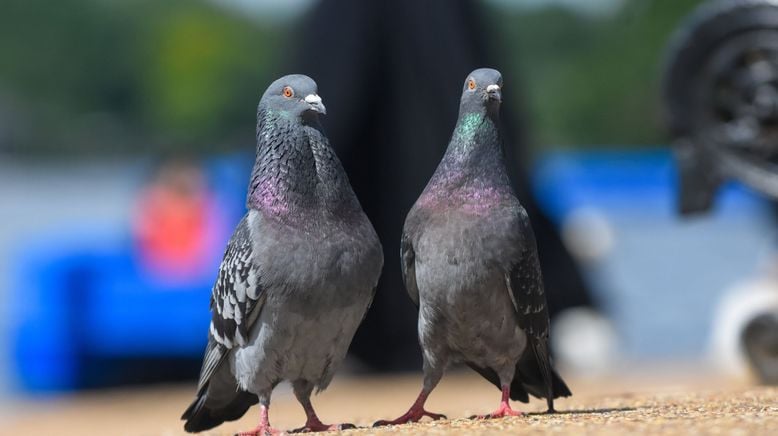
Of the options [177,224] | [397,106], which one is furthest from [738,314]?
[177,224]

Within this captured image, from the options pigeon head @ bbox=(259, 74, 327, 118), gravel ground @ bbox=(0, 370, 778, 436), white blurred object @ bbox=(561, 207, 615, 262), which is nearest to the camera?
gravel ground @ bbox=(0, 370, 778, 436)

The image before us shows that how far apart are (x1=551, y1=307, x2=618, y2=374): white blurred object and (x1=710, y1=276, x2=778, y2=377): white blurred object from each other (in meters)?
2.26

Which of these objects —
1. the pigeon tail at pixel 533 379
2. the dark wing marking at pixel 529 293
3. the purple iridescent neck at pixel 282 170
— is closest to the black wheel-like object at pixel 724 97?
the pigeon tail at pixel 533 379

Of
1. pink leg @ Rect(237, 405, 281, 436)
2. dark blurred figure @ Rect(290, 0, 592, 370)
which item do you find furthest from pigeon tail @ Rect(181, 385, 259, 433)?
dark blurred figure @ Rect(290, 0, 592, 370)

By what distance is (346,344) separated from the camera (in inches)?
248

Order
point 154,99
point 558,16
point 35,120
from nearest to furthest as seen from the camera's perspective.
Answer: point 558,16
point 35,120
point 154,99

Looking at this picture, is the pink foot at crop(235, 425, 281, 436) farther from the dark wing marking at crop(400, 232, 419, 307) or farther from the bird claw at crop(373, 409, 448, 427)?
the dark wing marking at crop(400, 232, 419, 307)

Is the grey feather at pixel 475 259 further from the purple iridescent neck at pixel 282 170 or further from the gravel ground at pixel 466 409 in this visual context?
the purple iridescent neck at pixel 282 170

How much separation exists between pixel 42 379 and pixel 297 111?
32.0ft

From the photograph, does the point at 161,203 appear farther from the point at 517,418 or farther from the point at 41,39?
the point at 41,39

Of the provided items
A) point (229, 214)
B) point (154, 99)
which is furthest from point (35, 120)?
point (229, 214)

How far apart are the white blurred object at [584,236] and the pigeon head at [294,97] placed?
827 cm

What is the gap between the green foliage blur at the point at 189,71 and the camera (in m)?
52.0

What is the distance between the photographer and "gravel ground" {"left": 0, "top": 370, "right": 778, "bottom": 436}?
5816mm
